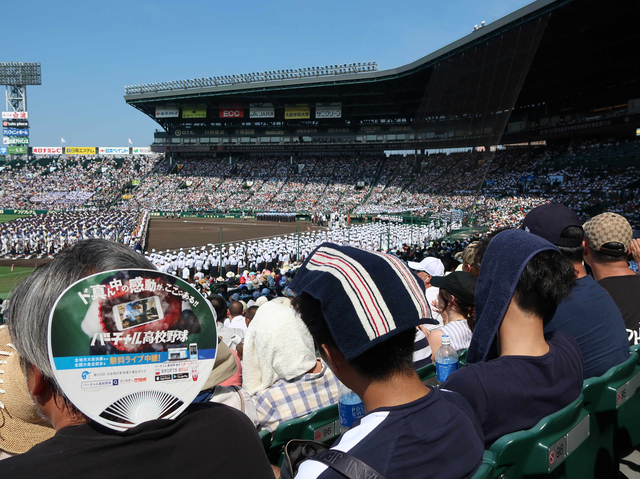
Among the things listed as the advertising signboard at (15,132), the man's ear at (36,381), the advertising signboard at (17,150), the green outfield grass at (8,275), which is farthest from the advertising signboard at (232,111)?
the man's ear at (36,381)

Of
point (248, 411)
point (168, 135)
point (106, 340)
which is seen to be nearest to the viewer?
point (106, 340)

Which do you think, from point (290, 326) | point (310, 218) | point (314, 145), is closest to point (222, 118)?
point (314, 145)

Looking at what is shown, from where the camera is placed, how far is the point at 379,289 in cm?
134

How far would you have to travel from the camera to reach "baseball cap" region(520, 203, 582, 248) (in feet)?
9.08

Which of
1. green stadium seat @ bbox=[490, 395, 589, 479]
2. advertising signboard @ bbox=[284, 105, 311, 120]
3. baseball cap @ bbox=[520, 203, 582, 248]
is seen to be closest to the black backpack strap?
green stadium seat @ bbox=[490, 395, 589, 479]

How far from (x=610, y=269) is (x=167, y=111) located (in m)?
64.6

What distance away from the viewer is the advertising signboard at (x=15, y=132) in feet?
241

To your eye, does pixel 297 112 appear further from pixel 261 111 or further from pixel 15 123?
pixel 15 123

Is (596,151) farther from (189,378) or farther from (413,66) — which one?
(189,378)

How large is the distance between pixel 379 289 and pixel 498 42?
31449mm

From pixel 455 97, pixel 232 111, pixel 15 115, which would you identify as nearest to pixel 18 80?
pixel 15 115

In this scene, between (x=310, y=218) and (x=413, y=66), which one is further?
(x=310, y=218)

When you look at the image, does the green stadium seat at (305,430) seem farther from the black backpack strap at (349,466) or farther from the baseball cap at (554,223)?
the baseball cap at (554,223)

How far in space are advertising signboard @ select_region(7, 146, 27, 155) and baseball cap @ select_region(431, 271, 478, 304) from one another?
279ft
